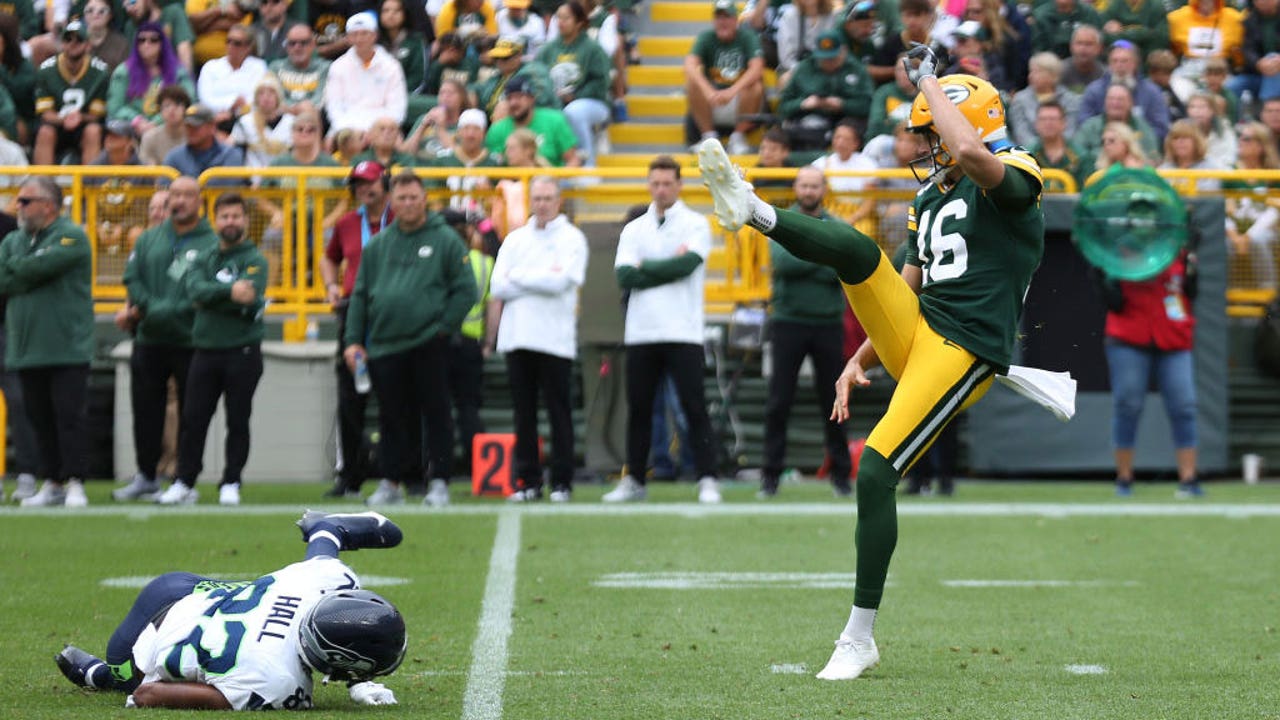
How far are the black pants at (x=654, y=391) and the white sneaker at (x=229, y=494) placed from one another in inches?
99.7

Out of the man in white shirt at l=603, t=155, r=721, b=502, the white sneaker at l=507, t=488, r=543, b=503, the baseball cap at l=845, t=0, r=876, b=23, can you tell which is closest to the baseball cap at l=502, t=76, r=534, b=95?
the baseball cap at l=845, t=0, r=876, b=23

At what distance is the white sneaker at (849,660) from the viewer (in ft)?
20.6

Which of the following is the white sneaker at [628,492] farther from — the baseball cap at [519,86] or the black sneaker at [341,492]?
the baseball cap at [519,86]

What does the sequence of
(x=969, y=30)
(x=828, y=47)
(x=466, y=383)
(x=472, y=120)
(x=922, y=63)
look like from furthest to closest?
(x=828, y=47), (x=969, y=30), (x=472, y=120), (x=466, y=383), (x=922, y=63)

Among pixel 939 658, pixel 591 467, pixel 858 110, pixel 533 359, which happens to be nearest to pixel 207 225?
pixel 533 359

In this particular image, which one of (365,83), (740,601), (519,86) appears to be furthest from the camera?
(365,83)

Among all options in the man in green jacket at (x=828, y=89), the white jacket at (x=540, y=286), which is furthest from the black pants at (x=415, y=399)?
the man in green jacket at (x=828, y=89)

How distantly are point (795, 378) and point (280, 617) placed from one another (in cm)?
815

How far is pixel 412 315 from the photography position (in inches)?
485

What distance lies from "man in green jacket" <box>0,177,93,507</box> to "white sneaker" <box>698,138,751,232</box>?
7134 mm

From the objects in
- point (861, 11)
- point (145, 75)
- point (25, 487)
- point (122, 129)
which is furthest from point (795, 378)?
point (145, 75)

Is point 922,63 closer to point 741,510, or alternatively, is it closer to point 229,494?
point 741,510

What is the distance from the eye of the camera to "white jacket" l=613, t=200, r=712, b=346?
12.7 metres

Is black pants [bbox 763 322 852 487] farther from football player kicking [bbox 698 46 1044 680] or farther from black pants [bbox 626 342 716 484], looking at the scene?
football player kicking [bbox 698 46 1044 680]
